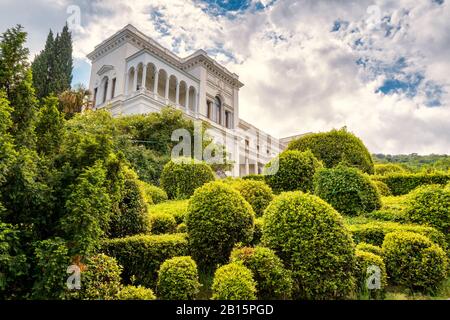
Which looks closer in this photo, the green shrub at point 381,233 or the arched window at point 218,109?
the green shrub at point 381,233

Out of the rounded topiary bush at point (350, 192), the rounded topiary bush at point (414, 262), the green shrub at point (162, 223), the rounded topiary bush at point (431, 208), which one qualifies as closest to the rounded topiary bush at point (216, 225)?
the green shrub at point (162, 223)

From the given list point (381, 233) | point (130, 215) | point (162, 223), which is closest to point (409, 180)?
point (381, 233)

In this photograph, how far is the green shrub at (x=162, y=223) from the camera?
625cm

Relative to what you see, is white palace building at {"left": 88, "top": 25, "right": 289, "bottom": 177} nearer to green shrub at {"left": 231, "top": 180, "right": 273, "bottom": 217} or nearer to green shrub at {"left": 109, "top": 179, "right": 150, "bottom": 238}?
green shrub at {"left": 231, "top": 180, "right": 273, "bottom": 217}

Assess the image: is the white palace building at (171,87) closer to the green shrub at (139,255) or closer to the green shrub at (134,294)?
the green shrub at (139,255)

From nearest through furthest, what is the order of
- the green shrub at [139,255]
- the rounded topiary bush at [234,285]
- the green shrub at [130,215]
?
the rounded topiary bush at [234,285] → the green shrub at [139,255] → the green shrub at [130,215]

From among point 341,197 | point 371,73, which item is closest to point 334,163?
point 371,73

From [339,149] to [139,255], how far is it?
9442 mm

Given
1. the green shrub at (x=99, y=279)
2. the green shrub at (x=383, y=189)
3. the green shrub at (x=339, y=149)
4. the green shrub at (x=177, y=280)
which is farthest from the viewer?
the green shrub at (x=339, y=149)

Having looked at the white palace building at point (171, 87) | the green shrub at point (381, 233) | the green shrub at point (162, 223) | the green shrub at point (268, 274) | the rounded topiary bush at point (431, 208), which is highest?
the white palace building at point (171, 87)

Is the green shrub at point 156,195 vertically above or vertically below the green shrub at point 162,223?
above

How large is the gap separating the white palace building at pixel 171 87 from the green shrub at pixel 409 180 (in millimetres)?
15301

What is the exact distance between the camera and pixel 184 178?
10227mm

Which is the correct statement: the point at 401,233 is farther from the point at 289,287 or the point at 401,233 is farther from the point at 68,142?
the point at 68,142
